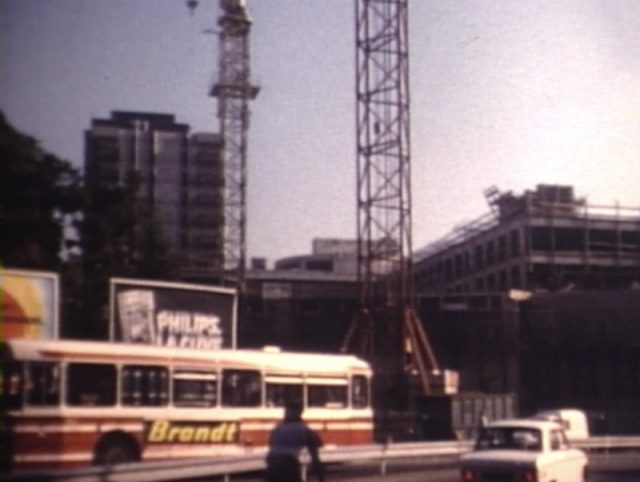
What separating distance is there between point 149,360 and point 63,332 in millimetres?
22944

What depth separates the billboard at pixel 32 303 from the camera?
25.2 m

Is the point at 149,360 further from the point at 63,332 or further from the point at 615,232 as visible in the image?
the point at 615,232

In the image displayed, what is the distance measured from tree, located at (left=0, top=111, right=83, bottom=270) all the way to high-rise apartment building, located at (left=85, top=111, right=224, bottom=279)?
195ft

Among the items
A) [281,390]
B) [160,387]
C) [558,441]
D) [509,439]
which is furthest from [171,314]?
[558,441]

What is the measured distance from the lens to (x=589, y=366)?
58.9 meters

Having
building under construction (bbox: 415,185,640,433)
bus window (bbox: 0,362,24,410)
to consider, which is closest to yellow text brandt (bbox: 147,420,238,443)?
bus window (bbox: 0,362,24,410)

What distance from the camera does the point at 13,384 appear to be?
1925 centimetres

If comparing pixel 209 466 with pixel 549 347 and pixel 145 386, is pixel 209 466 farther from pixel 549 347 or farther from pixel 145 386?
pixel 549 347

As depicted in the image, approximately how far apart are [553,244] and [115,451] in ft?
186

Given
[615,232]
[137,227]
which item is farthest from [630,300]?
[137,227]

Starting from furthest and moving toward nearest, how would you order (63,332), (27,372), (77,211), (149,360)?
(63,332)
(77,211)
(149,360)
(27,372)

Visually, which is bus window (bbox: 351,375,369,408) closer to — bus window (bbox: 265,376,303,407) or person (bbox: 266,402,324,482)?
bus window (bbox: 265,376,303,407)

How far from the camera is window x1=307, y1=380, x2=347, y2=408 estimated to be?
26312 mm

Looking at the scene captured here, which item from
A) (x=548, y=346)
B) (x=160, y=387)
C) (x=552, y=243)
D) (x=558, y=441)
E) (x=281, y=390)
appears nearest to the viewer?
(x=558, y=441)
